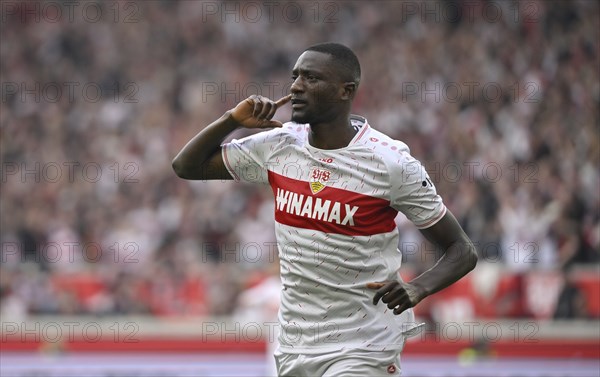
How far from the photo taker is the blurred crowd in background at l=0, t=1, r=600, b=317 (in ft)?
45.2

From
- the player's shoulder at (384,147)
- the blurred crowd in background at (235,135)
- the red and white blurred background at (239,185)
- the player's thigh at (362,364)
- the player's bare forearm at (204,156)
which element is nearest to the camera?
the player's thigh at (362,364)

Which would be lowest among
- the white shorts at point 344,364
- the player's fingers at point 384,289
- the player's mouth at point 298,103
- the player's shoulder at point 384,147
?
the white shorts at point 344,364

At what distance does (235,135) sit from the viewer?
662 inches

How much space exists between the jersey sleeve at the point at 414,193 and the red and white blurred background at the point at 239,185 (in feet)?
18.2

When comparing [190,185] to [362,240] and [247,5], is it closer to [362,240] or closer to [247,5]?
[247,5]

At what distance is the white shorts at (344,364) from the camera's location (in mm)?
5188

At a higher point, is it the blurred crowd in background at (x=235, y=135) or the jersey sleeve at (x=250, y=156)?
the jersey sleeve at (x=250, y=156)

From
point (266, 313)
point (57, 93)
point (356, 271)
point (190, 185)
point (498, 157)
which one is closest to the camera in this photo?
point (356, 271)

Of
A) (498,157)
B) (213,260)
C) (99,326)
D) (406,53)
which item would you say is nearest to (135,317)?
(99,326)

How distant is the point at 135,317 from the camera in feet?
46.8

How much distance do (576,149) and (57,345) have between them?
6783mm

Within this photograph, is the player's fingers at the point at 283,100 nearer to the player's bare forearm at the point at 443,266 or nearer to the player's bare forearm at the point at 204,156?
the player's bare forearm at the point at 204,156

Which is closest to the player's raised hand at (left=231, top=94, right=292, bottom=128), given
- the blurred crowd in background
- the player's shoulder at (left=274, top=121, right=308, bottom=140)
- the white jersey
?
the player's shoulder at (left=274, top=121, right=308, bottom=140)

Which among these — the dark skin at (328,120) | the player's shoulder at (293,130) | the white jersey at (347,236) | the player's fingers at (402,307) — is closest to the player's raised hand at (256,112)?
the dark skin at (328,120)
